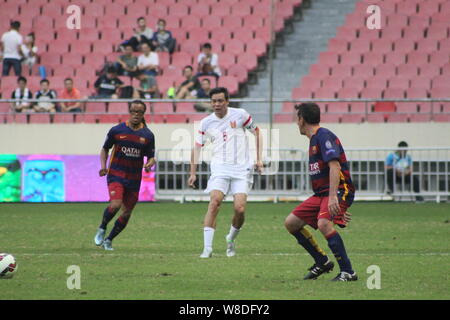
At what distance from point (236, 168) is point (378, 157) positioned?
11.0m

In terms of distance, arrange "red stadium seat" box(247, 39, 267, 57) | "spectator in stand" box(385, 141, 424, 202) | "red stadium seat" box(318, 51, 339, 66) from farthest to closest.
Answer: "red stadium seat" box(247, 39, 267, 57)
"red stadium seat" box(318, 51, 339, 66)
"spectator in stand" box(385, 141, 424, 202)

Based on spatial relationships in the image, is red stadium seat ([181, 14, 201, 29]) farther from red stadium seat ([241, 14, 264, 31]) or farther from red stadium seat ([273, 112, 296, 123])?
red stadium seat ([273, 112, 296, 123])

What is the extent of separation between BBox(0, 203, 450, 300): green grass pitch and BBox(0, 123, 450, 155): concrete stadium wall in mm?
4033

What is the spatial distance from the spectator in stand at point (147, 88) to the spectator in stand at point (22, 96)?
2727 mm

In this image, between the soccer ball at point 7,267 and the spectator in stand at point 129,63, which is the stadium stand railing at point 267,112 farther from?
the soccer ball at point 7,267

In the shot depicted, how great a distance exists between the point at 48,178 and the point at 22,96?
3.14 m

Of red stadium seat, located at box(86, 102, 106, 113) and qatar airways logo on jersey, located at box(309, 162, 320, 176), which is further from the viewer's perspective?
red stadium seat, located at box(86, 102, 106, 113)

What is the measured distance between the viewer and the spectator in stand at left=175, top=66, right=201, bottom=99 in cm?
2461

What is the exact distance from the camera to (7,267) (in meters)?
10.0

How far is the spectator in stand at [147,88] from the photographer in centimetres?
2498

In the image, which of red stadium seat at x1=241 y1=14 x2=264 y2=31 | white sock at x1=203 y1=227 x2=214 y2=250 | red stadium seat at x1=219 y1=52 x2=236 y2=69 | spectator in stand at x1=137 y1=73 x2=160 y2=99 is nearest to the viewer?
white sock at x1=203 y1=227 x2=214 y2=250

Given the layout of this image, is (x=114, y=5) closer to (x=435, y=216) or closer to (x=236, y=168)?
(x=435, y=216)

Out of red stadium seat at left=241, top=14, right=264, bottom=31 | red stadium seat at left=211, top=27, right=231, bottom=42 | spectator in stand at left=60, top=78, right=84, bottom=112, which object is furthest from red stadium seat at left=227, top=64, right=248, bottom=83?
spectator in stand at left=60, top=78, right=84, bottom=112

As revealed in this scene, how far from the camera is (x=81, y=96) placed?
25969 millimetres
